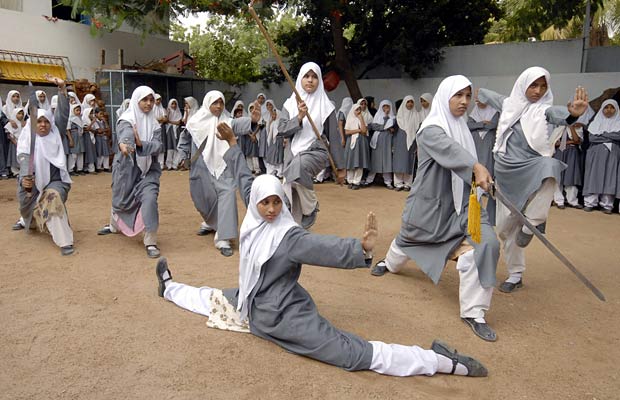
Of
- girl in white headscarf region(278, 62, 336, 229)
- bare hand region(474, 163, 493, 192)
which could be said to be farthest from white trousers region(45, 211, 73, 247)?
bare hand region(474, 163, 493, 192)

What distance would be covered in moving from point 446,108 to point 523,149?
3.53 ft

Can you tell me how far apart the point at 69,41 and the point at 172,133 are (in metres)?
4.01

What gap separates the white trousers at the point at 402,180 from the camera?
1061cm

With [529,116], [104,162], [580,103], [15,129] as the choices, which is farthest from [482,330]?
[104,162]

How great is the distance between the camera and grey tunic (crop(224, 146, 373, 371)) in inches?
124

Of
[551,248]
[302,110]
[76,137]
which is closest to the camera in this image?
[551,248]

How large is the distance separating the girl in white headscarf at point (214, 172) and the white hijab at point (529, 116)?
2623 mm

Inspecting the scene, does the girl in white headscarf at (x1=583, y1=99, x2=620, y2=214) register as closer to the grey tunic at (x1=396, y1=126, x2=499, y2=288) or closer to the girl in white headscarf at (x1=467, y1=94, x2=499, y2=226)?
the girl in white headscarf at (x1=467, y1=94, x2=499, y2=226)

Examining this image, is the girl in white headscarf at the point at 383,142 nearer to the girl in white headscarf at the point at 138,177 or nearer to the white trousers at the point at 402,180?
the white trousers at the point at 402,180

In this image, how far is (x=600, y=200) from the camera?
28.3 ft

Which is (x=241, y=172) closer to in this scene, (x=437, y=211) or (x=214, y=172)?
(x=437, y=211)

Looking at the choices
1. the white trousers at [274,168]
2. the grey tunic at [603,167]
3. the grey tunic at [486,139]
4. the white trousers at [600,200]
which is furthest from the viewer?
the white trousers at [274,168]

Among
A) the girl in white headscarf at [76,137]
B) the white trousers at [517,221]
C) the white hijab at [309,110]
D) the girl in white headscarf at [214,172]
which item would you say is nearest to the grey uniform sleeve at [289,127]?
the white hijab at [309,110]

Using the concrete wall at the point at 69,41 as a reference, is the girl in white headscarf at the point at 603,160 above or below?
below
